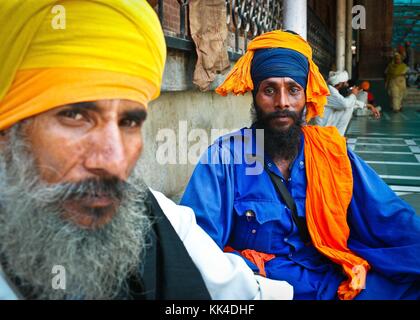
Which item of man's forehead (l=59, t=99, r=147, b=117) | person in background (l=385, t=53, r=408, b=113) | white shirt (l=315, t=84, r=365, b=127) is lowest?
man's forehead (l=59, t=99, r=147, b=117)

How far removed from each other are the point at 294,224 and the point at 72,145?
150 centimetres

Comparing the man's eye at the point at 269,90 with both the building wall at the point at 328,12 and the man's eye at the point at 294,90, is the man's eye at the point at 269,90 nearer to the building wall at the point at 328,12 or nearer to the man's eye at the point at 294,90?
the man's eye at the point at 294,90

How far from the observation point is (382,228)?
7.94 feet

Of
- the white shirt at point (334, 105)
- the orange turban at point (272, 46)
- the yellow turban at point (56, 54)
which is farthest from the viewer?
the white shirt at point (334, 105)

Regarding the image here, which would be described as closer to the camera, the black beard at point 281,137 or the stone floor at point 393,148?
the black beard at point 281,137

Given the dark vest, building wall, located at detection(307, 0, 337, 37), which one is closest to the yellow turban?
the dark vest

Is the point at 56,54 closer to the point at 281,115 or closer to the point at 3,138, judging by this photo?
the point at 3,138

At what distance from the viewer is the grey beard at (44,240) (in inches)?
47.9

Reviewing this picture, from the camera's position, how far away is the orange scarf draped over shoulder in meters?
2.29

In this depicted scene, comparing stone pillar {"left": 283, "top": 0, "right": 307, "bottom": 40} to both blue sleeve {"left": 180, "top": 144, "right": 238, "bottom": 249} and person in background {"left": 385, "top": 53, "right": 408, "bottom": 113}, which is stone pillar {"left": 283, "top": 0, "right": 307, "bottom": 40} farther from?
person in background {"left": 385, "top": 53, "right": 408, "bottom": 113}

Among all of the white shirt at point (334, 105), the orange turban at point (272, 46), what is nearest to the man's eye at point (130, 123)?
the orange turban at point (272, 46)

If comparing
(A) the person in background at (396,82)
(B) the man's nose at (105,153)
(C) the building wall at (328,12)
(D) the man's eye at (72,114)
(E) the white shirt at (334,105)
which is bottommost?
(B) the man's nose at (105,153)
